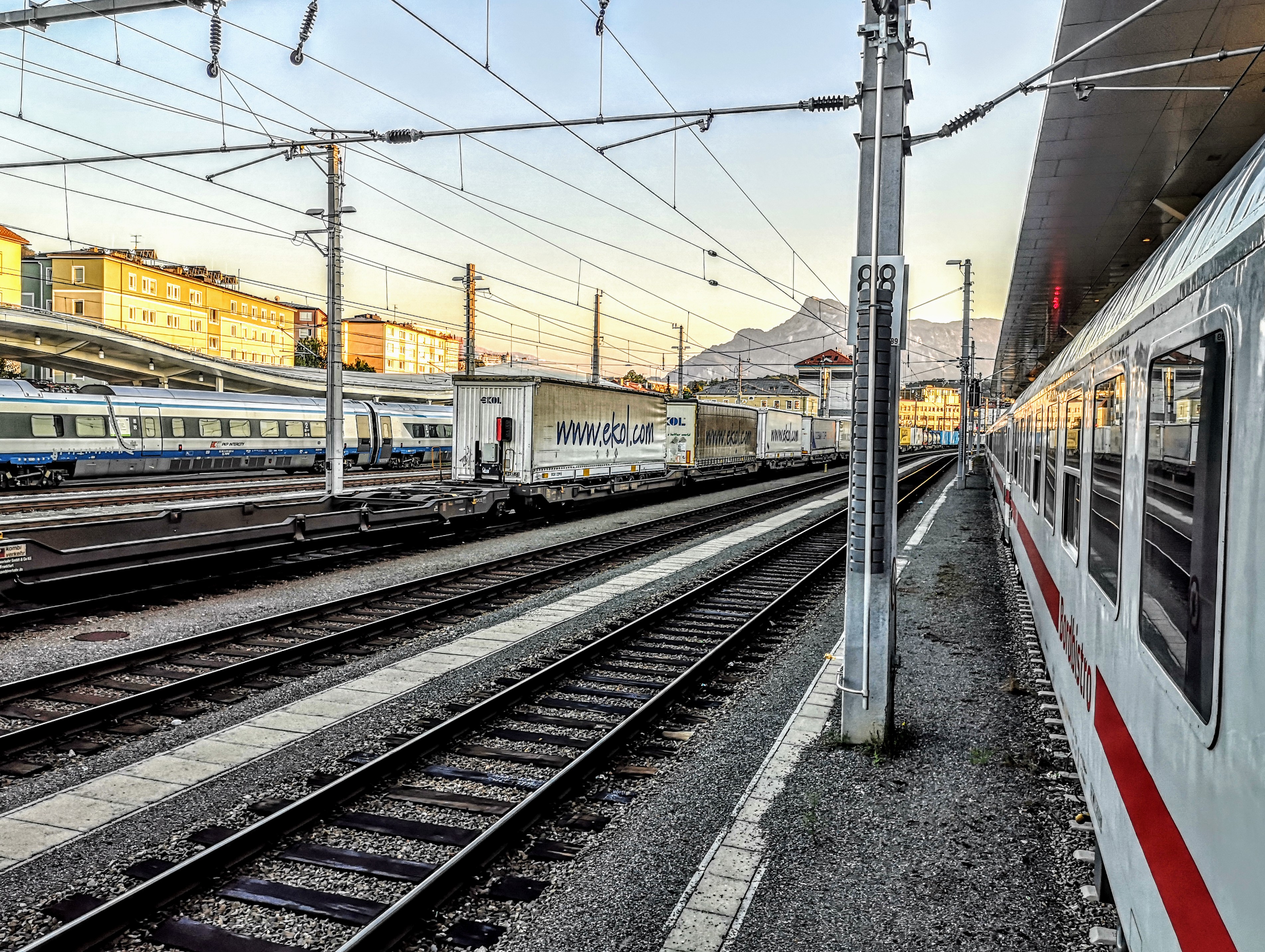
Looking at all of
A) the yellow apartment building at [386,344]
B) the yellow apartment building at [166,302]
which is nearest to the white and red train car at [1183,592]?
the yellow apartment building at [166,302]

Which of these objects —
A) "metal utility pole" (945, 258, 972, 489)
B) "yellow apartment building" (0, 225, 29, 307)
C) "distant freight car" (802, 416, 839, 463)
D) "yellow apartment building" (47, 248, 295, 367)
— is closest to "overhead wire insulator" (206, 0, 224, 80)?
"metal utility pole" (945, 258, 972, 489)

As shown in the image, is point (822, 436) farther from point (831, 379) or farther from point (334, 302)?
point (831, 379)

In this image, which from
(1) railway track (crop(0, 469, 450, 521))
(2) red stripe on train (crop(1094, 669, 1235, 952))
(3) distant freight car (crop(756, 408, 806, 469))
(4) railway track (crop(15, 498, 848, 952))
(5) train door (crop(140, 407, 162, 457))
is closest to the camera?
(2) red stripe on train (crop(1094, 669, 1235, 952))

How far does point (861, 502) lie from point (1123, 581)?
280cm

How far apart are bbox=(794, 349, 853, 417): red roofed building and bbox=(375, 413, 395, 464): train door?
2739 inches

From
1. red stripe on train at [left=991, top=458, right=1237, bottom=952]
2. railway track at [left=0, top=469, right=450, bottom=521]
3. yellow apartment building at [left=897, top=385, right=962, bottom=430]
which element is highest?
yellow apartment building at [left=897, top=385, right=962, bottom=430]

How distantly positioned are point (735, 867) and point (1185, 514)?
3.02 m

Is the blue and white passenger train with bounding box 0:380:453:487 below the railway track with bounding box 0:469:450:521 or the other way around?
the other way around

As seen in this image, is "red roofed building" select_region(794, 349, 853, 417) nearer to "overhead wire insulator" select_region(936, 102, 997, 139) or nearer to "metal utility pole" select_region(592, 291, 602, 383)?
"metal utility pole" select_region(592, 291, 602, 383)

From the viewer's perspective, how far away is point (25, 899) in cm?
445

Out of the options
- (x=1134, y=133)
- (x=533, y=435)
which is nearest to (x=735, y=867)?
(x=1134, y=133)

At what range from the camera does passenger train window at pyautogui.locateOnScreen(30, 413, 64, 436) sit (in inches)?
1017

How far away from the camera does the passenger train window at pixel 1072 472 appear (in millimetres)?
5766

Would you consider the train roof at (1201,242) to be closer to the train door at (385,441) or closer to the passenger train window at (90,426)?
the passenger train window at (90,426)
